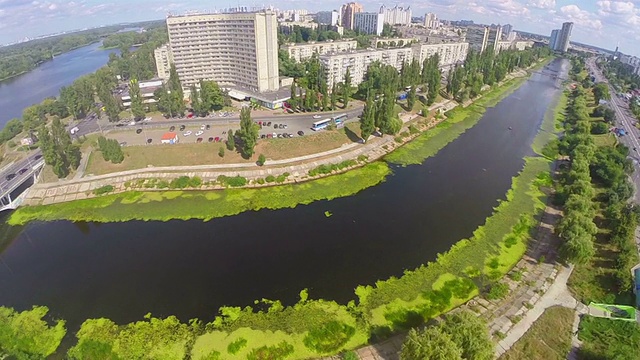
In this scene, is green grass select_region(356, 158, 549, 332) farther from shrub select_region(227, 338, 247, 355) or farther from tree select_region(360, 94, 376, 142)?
tree select_region(360, 94, 376, 142)

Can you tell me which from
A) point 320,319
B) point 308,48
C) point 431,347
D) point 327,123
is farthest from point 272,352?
point 308,48

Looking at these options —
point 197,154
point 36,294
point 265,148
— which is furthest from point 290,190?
point 36,294

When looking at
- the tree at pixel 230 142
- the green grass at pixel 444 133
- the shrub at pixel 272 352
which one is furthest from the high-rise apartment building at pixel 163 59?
the shrub at pixel 272 352

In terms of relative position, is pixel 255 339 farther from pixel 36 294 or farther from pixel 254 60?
pixel 254 60

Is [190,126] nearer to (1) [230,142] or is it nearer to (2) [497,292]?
(1) [230,142]

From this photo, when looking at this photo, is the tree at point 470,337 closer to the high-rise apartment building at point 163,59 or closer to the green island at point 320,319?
the green island at point 320,319

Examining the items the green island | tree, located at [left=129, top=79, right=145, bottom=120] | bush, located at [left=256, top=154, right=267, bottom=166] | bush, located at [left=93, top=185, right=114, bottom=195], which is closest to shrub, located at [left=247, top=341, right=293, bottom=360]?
the green island
